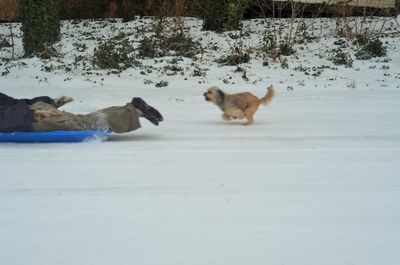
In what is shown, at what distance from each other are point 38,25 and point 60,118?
7.91 metres

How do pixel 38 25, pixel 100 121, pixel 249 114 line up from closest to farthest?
pixel 100 121 → pixel 249 114 → pixel 38 25

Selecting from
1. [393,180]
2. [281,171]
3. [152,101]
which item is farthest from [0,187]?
[152,101]

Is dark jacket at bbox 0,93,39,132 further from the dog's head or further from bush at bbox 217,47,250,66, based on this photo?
bush at bbox 217,47,250,66

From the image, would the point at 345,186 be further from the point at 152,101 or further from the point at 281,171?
the point at 152,101

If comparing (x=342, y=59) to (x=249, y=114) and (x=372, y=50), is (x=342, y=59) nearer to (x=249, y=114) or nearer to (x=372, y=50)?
(x=372, y=50)

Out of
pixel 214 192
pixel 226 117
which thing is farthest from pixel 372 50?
pixel 214 192

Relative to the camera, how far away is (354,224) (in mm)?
4168

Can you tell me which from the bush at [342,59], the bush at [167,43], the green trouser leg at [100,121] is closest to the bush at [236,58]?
the bush at [167,43]

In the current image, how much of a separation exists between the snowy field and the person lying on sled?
23 cm

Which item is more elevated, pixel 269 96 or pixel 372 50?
pixel 372 50

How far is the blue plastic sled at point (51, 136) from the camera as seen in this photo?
648 centimetres

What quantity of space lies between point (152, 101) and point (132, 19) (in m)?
8.62

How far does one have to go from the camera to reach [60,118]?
6.63m

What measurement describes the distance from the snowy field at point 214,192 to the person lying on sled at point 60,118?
0.75ft
